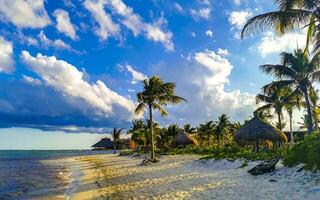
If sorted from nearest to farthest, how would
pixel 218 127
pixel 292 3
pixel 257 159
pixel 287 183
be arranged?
1. pixel 287 183
2. pixel 292 3
3. pixel 257 159
4. pixel 218 127

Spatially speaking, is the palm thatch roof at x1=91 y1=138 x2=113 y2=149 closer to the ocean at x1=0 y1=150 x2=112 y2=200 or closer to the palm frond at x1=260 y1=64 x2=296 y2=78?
the ocean at x1=0 y1=150 x2=112 y2=200

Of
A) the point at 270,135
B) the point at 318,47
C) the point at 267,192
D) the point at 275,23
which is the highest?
the point at 275,23

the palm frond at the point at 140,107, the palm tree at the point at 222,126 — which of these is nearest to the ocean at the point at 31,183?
the palm frond at the point at 140,107

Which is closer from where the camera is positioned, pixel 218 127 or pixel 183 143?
pixel 183 143

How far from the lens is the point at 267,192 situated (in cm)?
1066

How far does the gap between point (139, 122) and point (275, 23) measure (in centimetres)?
5428

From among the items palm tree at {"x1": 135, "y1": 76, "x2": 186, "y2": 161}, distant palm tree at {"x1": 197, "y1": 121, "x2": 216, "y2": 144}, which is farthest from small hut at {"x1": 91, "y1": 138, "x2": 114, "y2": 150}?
palm tree at {"x1": 135, "y1": 76, "x2": 186, "y2": 161}

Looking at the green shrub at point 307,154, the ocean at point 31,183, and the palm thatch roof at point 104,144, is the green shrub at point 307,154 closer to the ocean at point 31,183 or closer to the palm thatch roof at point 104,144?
the ocean at point 31,183

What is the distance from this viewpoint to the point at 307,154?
12.9 metres

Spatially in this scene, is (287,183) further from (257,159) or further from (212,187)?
(257,159)

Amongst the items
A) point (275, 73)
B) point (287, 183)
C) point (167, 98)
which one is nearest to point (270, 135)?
point (275, 73)

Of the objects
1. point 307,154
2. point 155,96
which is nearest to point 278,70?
point 155,96

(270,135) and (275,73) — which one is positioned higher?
(275,73)

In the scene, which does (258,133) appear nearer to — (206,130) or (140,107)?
(140,107)
